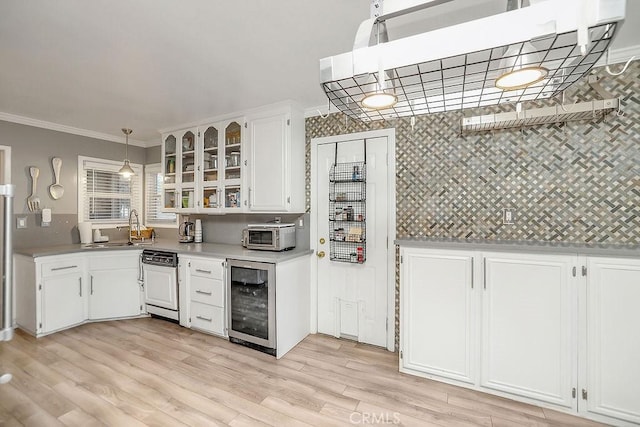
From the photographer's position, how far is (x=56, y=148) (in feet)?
12.2

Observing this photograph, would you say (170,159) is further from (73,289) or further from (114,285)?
(73,289)

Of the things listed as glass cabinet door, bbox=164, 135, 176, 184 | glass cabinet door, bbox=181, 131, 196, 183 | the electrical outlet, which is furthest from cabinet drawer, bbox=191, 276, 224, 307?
the electrical outlet

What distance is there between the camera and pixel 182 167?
3.80 meters

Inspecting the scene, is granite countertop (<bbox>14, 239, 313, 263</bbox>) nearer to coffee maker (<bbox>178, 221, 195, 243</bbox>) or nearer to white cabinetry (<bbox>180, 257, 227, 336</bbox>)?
white cabinetry (<bbox>180, 257, 227, 336</bbox>)

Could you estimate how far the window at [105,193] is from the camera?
13.0 ft

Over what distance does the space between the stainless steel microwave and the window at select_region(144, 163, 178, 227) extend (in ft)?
6.59

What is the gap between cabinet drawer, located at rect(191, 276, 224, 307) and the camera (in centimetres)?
301

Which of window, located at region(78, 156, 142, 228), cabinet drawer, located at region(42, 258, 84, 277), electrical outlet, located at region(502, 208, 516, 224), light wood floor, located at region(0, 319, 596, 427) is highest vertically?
window, located at region(78, 156, 142, 228)

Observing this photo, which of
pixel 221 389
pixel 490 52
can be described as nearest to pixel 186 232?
pixel 221 389

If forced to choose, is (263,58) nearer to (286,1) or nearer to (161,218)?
(286,1)

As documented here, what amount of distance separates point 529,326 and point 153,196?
494 cm

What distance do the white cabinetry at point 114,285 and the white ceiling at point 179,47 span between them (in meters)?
1.74

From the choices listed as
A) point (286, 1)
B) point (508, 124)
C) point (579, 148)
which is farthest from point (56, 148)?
point (579, 148)

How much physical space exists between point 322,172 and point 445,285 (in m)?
1.68
